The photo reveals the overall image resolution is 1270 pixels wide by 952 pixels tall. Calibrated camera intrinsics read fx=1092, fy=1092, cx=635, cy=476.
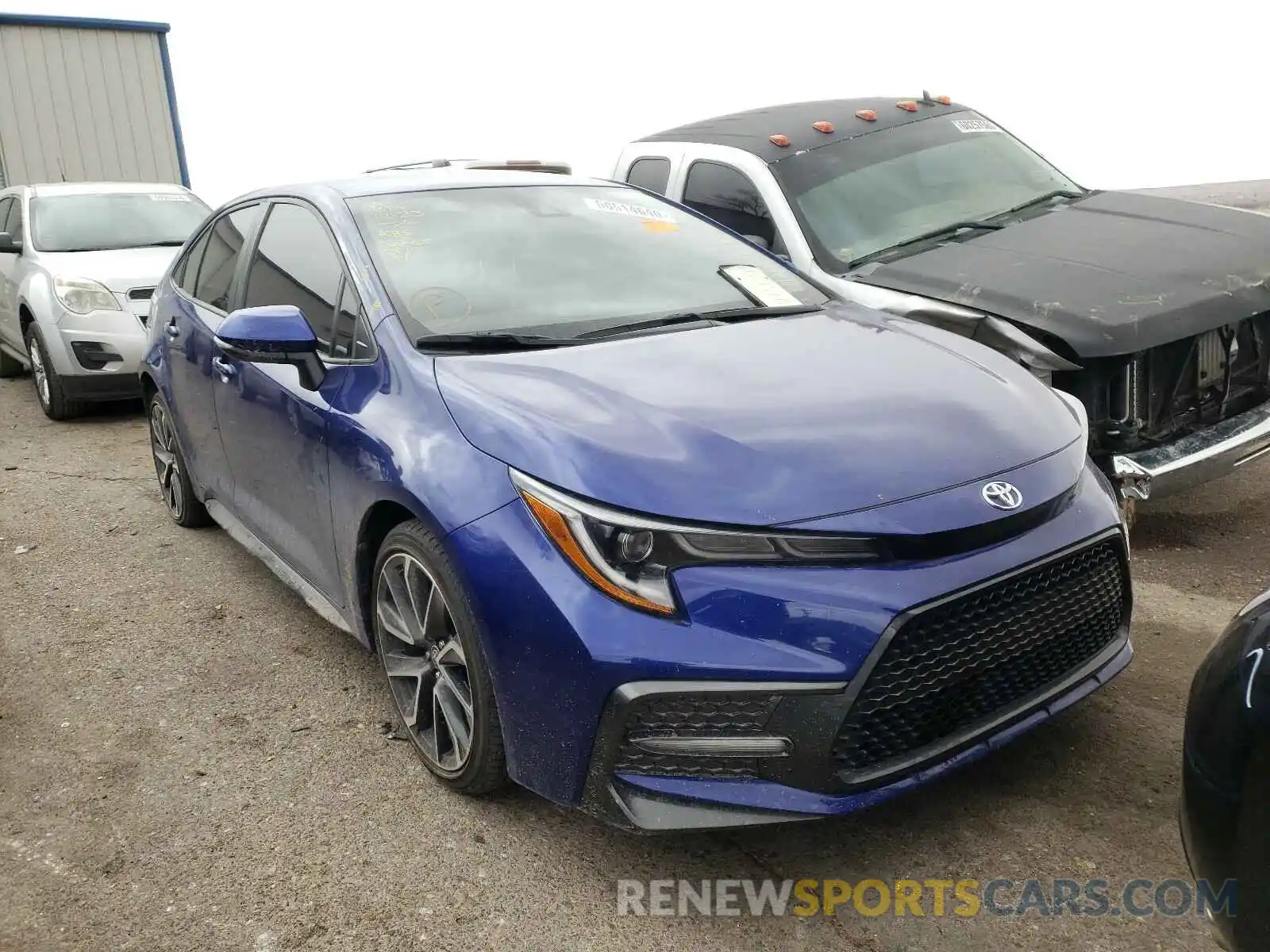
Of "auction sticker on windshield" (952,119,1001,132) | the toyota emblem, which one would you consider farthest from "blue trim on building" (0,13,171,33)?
the toyota emblem

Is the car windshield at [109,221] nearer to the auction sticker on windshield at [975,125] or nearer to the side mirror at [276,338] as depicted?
the auction sticker on windshield at [975,125]

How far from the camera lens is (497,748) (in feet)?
8.73

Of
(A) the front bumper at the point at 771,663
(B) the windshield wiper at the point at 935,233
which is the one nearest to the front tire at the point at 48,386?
(B) the windshield wiper at the point at 935,233

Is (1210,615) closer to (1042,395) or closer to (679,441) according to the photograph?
(1042,395)

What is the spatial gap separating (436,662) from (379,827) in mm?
441

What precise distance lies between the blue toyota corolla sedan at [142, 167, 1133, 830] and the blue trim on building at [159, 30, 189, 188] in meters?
13.5

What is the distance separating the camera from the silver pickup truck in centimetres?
403

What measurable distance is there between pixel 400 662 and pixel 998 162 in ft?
14.4

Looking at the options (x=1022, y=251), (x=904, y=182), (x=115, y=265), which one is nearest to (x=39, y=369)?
(x=115, y=265)

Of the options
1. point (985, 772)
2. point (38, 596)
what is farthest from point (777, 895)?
point (38, 596)

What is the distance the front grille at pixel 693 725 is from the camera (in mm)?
2213

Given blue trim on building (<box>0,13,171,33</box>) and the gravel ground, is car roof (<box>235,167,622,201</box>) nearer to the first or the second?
the gravel ground

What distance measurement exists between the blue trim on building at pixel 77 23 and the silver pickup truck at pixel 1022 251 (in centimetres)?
1145

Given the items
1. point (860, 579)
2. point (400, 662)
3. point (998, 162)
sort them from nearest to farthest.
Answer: point (860, 579)
point (400, 662)
point (998, 162)
